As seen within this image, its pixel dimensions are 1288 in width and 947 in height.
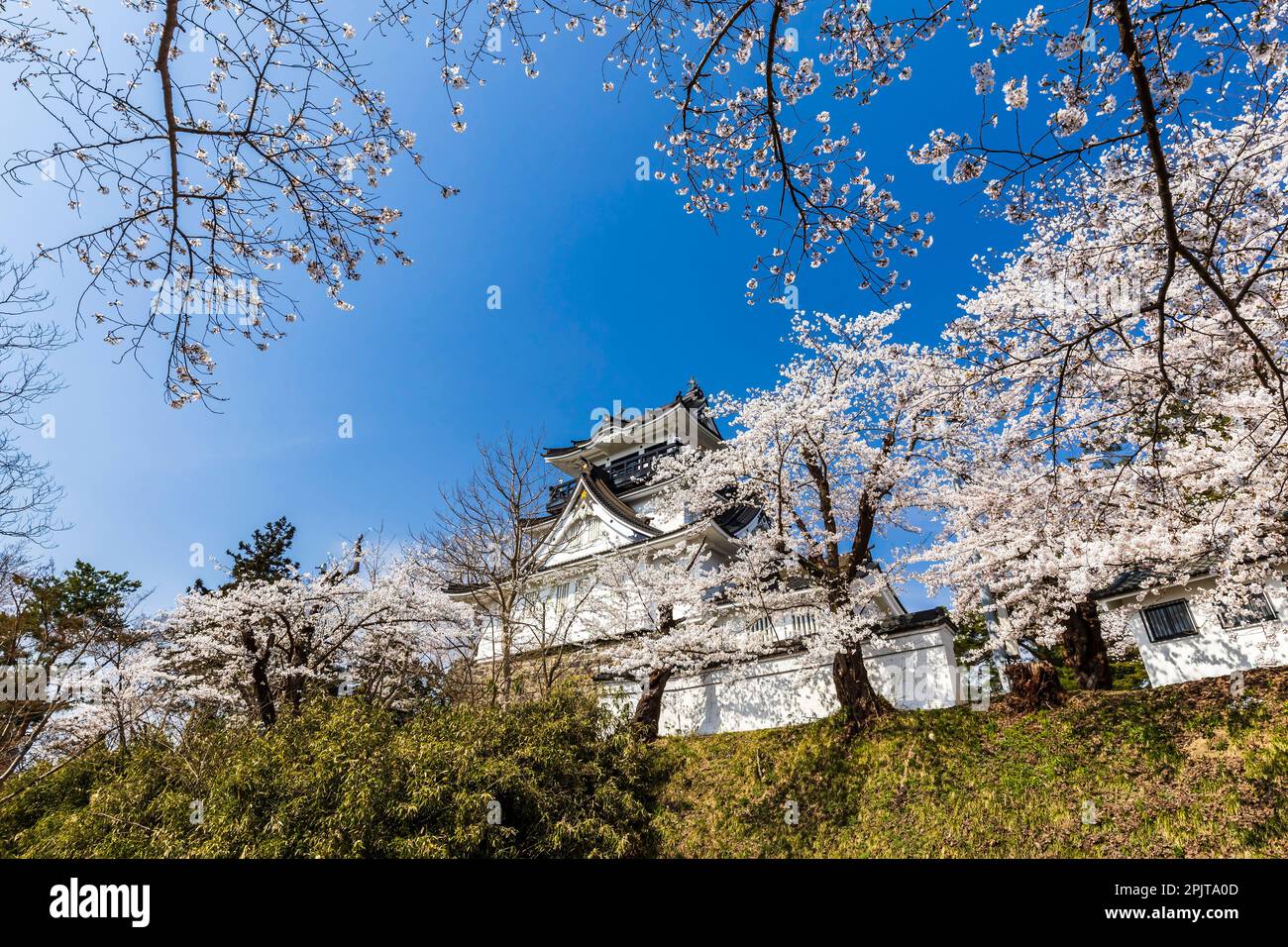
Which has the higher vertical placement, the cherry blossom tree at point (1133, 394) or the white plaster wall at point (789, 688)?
the cherry blossom tree at point (1133, 394)

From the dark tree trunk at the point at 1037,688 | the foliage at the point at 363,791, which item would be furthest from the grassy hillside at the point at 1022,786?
the foliage at the point at 363,791

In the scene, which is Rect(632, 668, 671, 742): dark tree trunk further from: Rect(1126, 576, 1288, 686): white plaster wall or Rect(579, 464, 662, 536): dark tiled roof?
Rect(1126, 576, 1288, 686): white plaster wall

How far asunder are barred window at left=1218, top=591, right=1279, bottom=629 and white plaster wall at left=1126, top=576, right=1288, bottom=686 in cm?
9

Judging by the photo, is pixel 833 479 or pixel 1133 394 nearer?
pixel 1133 394

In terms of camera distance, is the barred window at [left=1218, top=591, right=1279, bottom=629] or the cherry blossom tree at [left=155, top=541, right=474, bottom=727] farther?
the cherry blossom tree at [left=155, top=541, right=474, bottom=727]

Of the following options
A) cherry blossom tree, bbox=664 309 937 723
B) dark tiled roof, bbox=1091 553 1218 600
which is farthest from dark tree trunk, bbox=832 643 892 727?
dark tiled roof, bbox=1091 553 1218 600

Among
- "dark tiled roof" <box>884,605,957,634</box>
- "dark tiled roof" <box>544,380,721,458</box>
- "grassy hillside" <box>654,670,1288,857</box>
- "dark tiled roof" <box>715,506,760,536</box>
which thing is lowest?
"grassy hillside" <box>654,670,1288,857</box>

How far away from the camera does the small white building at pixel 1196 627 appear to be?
35.9 ft

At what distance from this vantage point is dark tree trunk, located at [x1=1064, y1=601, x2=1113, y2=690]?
430 inches

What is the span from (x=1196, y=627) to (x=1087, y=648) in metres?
2.61

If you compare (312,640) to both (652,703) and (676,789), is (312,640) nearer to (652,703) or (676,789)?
(652,703)

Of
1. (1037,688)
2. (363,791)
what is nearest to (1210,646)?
(1037,688)

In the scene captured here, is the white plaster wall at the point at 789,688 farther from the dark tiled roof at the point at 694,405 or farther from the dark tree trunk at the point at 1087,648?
the dark tiled roof at the point at 694,405

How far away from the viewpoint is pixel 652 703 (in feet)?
41.4
